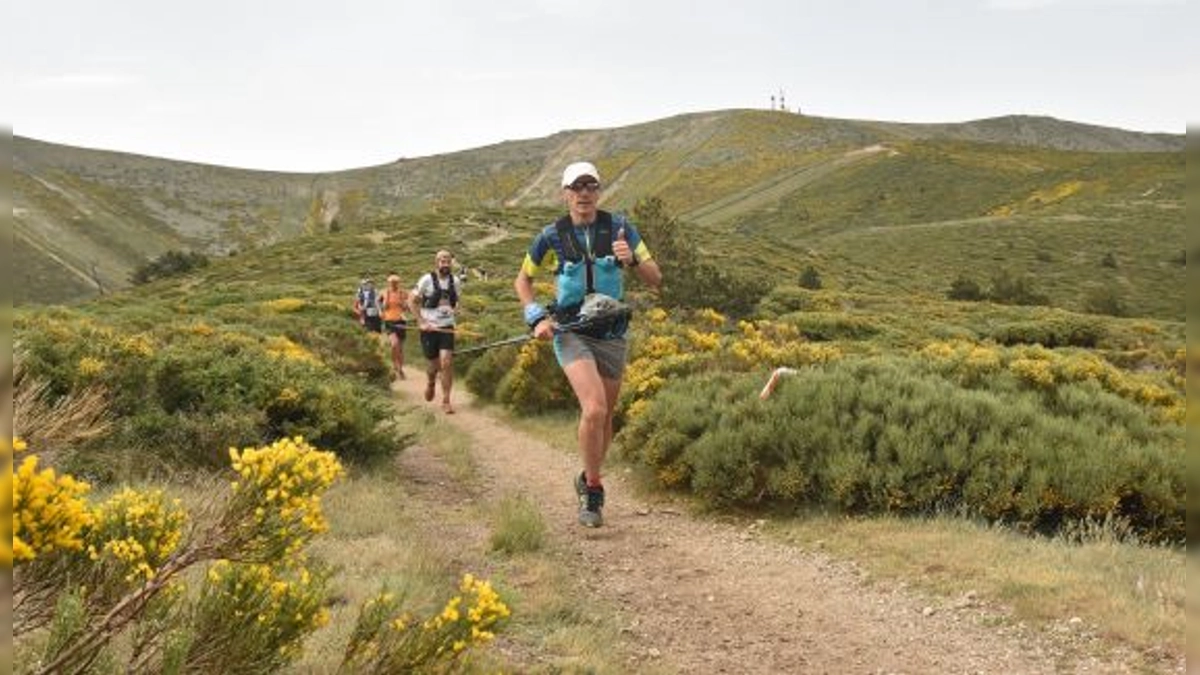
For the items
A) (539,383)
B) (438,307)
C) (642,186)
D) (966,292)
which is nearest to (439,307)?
(438,307)

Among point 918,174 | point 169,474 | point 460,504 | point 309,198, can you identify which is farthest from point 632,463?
point 309,198

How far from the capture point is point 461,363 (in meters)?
19.0

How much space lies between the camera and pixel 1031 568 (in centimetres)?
553

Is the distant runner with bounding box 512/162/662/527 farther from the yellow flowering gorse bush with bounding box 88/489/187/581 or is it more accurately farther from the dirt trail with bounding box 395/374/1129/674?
the yellow flowering gorse bush with bounding box 88/489/187/581

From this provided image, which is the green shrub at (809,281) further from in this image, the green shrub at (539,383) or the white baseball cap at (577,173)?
the white baseball cap at (577,173)

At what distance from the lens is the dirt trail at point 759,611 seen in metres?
4.68

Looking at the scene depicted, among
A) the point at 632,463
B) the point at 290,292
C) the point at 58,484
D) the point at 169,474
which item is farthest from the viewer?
the point at 290,292

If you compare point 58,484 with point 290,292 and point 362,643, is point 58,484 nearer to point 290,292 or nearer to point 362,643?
point 362,643

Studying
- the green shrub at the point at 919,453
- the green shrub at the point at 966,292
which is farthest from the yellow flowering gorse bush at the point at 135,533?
the green shrub at the point at 966,292

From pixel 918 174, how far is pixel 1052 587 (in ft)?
344

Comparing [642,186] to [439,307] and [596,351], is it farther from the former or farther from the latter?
[596,351]

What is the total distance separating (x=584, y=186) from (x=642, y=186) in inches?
4836

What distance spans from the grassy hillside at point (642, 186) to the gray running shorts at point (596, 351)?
47.6 metres

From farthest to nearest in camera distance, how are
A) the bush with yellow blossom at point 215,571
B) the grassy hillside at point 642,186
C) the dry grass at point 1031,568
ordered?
the grassy hillside at point 642,186
the dry grass at point 1031,568
the bush with yellow blossom at point 215,571
